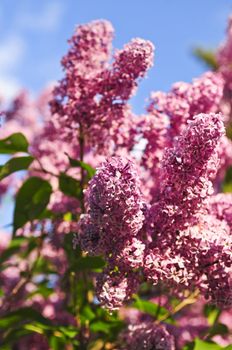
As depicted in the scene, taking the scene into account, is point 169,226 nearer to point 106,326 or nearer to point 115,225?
point 115,225

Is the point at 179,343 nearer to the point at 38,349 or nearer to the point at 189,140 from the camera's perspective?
the point at 38,349

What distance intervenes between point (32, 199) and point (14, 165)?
223mm

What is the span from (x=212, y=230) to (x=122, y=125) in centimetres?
64

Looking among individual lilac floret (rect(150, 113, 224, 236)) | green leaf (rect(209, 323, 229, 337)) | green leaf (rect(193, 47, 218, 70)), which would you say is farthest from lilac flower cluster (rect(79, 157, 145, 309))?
green leaf (rect(193, 47, 218, 70))

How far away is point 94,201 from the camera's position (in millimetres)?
1523

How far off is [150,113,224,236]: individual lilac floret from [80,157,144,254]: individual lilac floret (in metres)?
0.11

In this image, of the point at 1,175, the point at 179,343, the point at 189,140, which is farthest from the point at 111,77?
the point at 179,343

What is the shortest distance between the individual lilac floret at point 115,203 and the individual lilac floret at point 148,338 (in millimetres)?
557

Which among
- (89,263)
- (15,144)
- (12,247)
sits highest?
(15,144)

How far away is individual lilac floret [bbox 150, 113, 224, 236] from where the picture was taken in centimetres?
153

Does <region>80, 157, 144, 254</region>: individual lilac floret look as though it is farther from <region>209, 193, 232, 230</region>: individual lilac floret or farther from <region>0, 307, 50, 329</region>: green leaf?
<region>0, 307, 50, 329</region>: green leaf

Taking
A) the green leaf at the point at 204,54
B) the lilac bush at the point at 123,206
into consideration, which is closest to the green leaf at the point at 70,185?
the lilac bush at the point at 123,206

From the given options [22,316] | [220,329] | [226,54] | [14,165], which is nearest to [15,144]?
[14,165]

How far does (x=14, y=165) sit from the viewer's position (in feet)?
7.04
